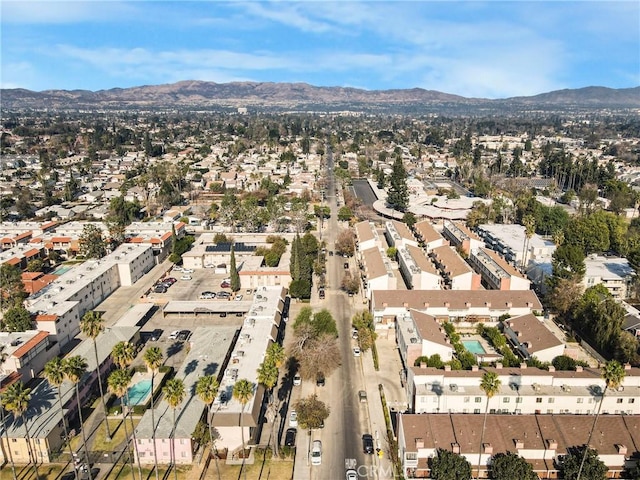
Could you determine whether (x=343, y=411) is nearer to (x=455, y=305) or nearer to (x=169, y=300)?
(x=455, y=305)

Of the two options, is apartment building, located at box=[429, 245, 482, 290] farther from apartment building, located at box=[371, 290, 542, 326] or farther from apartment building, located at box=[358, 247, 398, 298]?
apartment building, located at box=[358, 247, 398, 298]

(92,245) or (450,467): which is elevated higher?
(92,245)

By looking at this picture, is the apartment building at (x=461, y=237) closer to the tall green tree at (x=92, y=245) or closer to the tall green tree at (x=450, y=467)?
the tall green tree at (x=450, y=467)

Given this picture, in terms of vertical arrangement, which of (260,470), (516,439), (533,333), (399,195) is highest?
(399,195)

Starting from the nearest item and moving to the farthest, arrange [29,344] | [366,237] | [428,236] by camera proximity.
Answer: [29,344], [366,237], [428,236]

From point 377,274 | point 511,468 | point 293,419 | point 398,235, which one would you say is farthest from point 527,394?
point 398,235

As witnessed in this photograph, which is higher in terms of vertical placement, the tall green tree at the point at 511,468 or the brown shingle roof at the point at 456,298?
the brown shingle roof at the point at 456,298

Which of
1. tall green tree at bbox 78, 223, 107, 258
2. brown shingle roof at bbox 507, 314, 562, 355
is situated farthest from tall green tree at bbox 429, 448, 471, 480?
tall green tree at bbox 78, 223, 107, 258

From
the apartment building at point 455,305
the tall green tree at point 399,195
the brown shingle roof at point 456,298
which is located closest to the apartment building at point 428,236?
the tall green tree at point 399,195
